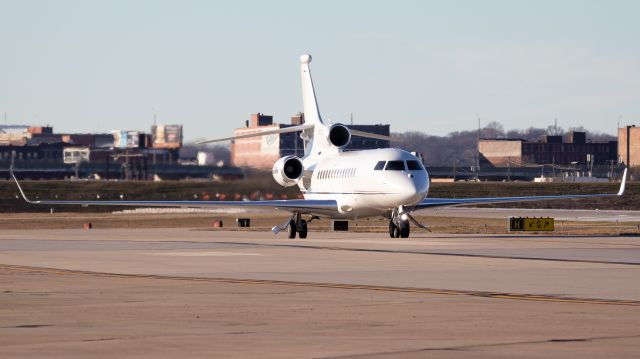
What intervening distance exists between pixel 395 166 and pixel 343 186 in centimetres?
424

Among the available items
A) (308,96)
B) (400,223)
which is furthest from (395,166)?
(308,96)

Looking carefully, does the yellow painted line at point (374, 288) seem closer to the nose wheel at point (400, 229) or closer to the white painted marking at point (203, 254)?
the white painted marking at point (203, 254)

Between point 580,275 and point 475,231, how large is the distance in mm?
32365

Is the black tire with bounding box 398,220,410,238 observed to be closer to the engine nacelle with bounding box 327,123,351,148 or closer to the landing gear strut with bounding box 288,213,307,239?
the landing gear strut with bounding box 288,213,307,239

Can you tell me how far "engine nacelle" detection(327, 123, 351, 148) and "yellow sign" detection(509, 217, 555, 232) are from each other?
8.57 meters

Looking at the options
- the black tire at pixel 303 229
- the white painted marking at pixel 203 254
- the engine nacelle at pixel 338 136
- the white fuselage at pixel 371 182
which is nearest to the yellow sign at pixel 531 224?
the white fuselage at pixel 371 182

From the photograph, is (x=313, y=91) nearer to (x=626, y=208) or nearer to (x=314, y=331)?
(x=314, y=331)

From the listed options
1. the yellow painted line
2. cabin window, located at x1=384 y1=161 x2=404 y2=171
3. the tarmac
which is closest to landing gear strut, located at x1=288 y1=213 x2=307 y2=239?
cabin window, located at x1=384 y1=161 x2=404 y2=171

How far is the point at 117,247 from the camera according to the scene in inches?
1769

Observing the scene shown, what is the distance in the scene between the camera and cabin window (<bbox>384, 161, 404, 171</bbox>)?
51.5m

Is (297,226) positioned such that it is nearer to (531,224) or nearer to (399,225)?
(399,225)

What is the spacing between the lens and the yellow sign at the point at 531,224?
2341 inches

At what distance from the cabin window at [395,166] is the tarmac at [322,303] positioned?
10053mm

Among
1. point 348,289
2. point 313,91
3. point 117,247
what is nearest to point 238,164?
point 313,91
